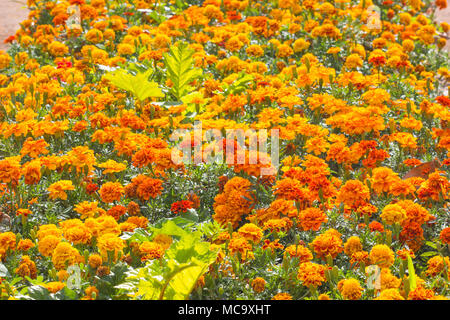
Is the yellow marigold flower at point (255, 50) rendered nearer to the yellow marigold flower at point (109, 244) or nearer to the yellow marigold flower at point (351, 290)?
the yellow marigold flower at point (109, 244)

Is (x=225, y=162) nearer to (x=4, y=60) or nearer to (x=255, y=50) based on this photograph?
(x=255, y=50)

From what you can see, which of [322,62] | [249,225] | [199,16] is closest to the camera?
[249,225]

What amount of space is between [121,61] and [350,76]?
1903 mm

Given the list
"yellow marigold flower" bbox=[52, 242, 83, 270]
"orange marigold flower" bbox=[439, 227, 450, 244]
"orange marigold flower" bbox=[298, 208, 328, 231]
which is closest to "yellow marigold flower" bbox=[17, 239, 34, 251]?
"yellow marigold flower" bbox=[52, 242, 83, 270]

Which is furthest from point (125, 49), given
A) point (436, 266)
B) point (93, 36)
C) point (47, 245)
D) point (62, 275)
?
point (436, 266)

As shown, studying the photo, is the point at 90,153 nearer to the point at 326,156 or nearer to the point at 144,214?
the point at 144,214

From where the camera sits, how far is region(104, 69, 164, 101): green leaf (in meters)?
4.69

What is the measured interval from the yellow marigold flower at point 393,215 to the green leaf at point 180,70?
214 cm

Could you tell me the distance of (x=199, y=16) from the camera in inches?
246

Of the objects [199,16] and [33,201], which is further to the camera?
[199,16]

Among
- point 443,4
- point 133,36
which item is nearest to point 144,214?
point 133,36

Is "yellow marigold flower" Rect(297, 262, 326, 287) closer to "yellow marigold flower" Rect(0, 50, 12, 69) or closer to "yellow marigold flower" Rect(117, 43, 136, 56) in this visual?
"yellow marigold flower" Rect(117, 43, 136, 56)

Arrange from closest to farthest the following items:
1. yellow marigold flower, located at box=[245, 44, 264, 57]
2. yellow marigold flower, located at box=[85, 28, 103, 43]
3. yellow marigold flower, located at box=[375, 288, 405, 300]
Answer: yellow marigold flower, located at box=[375, 288, 405, 300]
yellow marigold flower, located at box=[245, 44, 264, 57]
yellow marigold flower, located at box=[85, 28, 103, 43]

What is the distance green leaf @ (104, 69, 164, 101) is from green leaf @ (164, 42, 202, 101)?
234 millimetres
